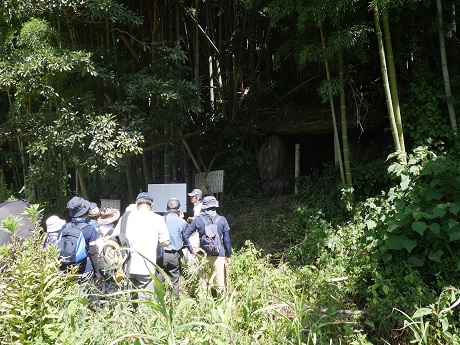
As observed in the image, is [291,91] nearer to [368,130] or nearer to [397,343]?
[368,130]

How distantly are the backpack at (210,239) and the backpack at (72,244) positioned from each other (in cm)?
114

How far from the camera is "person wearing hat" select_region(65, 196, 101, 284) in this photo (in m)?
3.61

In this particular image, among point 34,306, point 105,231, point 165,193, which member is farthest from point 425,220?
point 165,193

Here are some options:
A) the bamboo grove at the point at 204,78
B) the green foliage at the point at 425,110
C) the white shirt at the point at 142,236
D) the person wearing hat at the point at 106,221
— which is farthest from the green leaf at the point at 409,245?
the person wearing hat at the point at 106,221

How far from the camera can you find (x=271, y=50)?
864cm

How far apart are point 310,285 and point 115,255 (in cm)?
190

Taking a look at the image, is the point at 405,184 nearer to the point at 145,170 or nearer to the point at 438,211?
the point at 438,211

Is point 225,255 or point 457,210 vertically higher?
point 457,210

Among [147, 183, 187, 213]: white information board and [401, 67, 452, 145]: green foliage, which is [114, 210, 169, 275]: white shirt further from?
[401, 67, 452, 145]: green foliage

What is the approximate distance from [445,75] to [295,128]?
108 inches

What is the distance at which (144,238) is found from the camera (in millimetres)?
3664

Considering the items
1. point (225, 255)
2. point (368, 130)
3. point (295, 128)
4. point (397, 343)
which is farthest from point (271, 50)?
point (397, 343)

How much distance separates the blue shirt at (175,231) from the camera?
4297 millimetres

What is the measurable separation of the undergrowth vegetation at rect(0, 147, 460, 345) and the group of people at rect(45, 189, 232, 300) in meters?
0.24
